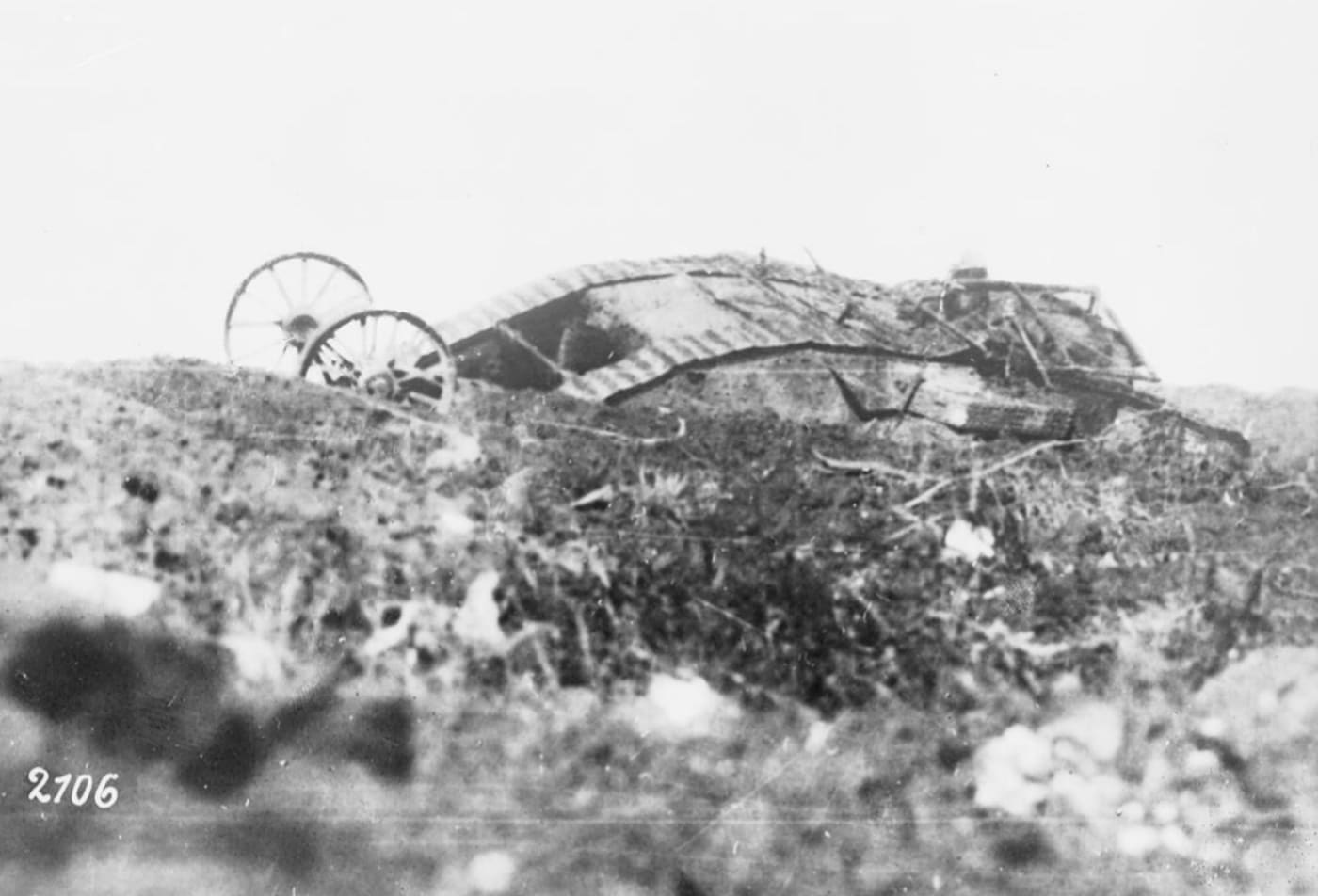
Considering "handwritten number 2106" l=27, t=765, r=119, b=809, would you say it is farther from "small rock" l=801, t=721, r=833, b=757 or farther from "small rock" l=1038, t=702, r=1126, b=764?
"small rock" l=1038, t=702, r=1126, b=764

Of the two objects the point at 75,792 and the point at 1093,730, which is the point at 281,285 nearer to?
the point at 75,792

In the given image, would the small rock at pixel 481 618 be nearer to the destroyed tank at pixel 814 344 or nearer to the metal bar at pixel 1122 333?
the destroyed tank at pixel 814 344

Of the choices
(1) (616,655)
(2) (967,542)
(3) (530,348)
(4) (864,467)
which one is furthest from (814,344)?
(1) (616,655)

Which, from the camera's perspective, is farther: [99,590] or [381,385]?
[381,385]

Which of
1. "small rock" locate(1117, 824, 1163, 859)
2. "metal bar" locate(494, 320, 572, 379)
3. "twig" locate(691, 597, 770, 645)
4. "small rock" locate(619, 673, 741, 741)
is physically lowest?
"small rock" locate(1117, 824, 1163, 859)

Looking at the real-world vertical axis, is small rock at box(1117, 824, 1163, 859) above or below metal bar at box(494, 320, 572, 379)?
below

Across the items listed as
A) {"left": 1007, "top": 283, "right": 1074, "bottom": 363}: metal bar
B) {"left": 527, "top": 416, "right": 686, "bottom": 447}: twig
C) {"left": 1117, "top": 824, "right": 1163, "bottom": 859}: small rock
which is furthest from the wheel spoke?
{"left": 1117, "top": 824, "right": 1163, "bottom": 859}: small rock

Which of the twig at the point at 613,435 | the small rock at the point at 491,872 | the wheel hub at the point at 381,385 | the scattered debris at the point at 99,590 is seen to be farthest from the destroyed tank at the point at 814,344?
the small rock at the point at 491,872
